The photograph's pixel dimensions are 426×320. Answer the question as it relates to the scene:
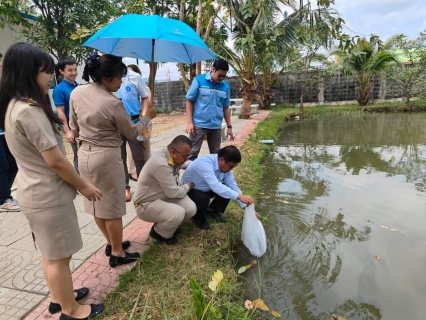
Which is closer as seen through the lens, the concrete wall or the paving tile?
the paving tile

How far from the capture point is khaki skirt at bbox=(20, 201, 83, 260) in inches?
64.9

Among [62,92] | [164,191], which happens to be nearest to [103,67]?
[164,191]

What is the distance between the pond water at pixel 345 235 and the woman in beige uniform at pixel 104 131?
52.4 inches

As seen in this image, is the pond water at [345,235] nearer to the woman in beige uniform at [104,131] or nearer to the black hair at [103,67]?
the woman in beige uniform at [104,131]

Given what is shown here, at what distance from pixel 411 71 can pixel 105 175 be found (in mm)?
13537

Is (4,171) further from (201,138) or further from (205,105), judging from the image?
(205,105)

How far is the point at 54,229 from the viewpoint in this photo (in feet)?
5.51

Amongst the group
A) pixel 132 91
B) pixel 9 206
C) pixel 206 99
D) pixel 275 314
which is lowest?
pixel 275 314

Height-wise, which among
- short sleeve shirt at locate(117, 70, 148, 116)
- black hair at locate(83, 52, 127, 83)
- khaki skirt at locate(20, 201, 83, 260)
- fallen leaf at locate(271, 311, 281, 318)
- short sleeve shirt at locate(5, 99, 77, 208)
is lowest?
fallen leaf at locate(271, 311, 281, 318)

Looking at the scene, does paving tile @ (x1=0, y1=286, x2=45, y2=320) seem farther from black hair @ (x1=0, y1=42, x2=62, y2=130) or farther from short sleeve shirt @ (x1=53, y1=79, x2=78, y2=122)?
short sleeve shirt @ (x1=53, y1=79, x2=78, y2=122)

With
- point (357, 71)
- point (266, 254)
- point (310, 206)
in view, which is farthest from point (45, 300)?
point (357, 71)

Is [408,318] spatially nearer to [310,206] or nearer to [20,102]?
[310,206]

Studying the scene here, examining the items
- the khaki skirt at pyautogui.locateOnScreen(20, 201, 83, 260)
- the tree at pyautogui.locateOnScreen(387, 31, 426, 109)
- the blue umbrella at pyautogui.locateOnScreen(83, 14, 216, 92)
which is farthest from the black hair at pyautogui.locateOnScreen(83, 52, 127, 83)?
the tree at pyautogui.locateOnScreen(387, 31, 426, 109)

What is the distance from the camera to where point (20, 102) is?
5.01 ft
